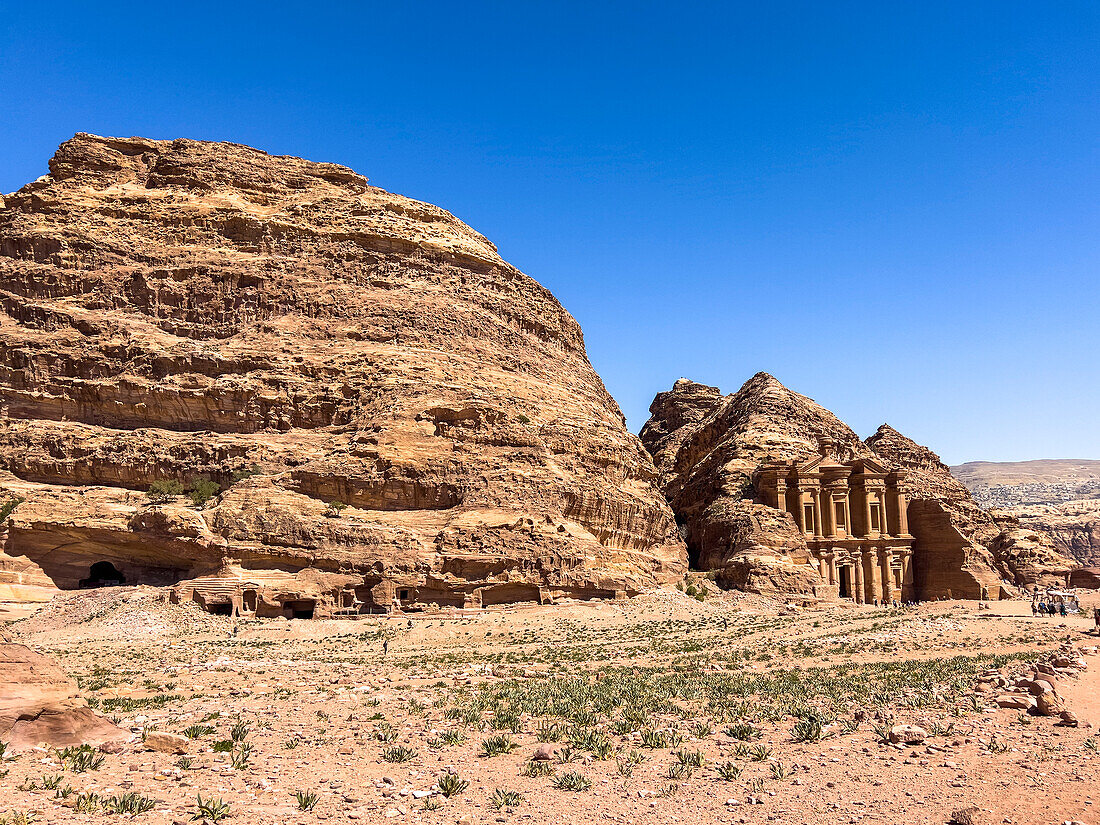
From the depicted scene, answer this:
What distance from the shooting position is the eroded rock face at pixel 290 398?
114ft

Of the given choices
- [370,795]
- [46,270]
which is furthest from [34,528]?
[370,795]

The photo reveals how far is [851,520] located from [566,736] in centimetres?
4989

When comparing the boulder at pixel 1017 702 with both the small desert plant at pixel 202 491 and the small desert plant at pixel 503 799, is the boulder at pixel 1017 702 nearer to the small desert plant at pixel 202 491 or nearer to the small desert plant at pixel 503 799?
the small desert plant at pixel 503 799

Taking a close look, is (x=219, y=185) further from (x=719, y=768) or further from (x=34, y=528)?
(x=719, y=768)

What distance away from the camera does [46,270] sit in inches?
Result: 1695

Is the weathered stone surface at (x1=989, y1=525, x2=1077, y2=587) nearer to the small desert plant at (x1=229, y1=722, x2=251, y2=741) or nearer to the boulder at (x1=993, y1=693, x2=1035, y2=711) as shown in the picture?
the boulder at (x1=993, y1=693, x2=1035, y2=711)

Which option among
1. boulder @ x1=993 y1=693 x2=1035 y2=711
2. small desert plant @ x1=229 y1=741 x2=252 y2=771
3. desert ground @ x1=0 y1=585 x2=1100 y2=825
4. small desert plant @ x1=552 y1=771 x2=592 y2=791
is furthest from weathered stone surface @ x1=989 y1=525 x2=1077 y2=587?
small desert plant @ x1=229 y1=741 x2=252 y2=771

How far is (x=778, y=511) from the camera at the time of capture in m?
53.2

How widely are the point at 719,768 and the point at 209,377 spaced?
119ft

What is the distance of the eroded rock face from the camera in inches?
1366

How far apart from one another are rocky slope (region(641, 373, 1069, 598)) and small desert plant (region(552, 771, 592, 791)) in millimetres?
39897

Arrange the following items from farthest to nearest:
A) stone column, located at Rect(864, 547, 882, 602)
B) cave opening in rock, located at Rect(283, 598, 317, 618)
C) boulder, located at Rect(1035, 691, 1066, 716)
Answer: stone column, located at Rect(864, 547, 882, 602) < cave opening in rock, located at Rect(283, 598, 317, 618) < boulder, located at Rect(1035, 691, 1066, 716)

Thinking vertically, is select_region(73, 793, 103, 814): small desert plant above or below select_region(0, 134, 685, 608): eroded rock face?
below

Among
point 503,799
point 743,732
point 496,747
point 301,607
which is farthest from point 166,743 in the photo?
point 301,607
